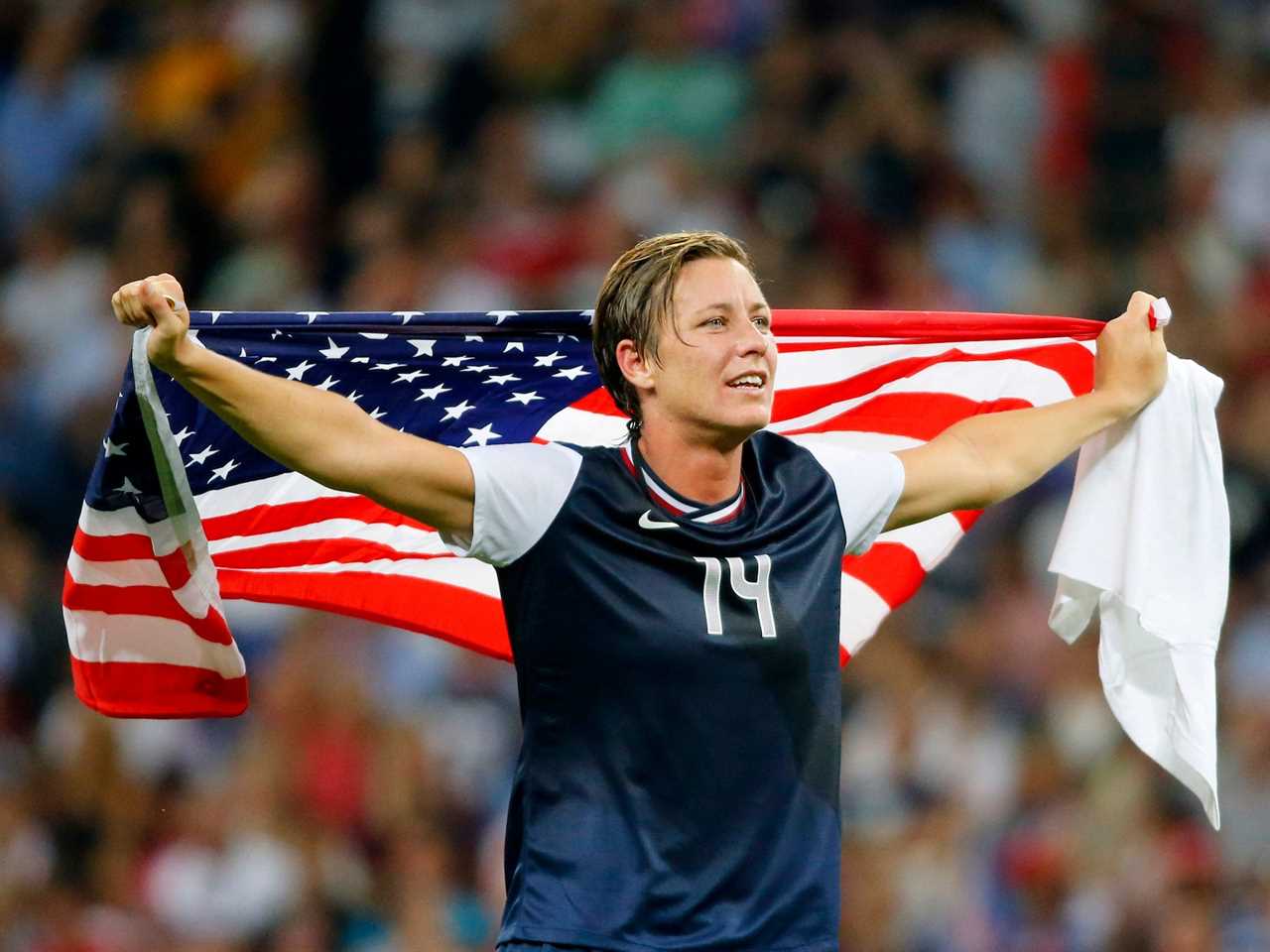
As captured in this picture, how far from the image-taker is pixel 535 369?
4.48 metres

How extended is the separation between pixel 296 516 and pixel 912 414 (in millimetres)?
1389

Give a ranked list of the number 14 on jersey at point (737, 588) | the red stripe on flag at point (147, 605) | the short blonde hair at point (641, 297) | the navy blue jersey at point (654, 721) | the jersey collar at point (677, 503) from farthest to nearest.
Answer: the red stripe on flag at point (147, 605), the short blonde hair at point (641, 297), the jersey collar at point (677, 503), the number 14 on jersey at point (737, 588), the navy blue jersey at point (654, 721)

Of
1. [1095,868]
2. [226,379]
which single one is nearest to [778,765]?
[226,379]

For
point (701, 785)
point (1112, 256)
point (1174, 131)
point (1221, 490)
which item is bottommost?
point (701, 785)

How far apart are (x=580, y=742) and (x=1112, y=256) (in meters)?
5.92

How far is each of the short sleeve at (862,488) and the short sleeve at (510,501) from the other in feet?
1.87

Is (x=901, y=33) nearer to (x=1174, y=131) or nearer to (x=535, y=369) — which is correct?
(x=1174, y=131)

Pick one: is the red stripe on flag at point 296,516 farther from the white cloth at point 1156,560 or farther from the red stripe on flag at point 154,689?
the white cloth at point 1156,560

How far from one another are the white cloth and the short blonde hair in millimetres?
1090

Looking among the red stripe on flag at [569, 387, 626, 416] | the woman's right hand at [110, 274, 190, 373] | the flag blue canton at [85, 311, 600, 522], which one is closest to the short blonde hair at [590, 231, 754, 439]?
the flag blue canton at [85, 311, 600, 522]

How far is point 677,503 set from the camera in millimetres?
3715

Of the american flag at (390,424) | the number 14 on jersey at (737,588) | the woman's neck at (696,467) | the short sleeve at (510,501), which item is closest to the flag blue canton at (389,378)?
the american flag at (390,424)

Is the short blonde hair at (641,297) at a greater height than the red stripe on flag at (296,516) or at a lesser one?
greater

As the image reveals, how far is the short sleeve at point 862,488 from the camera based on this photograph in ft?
12.9
